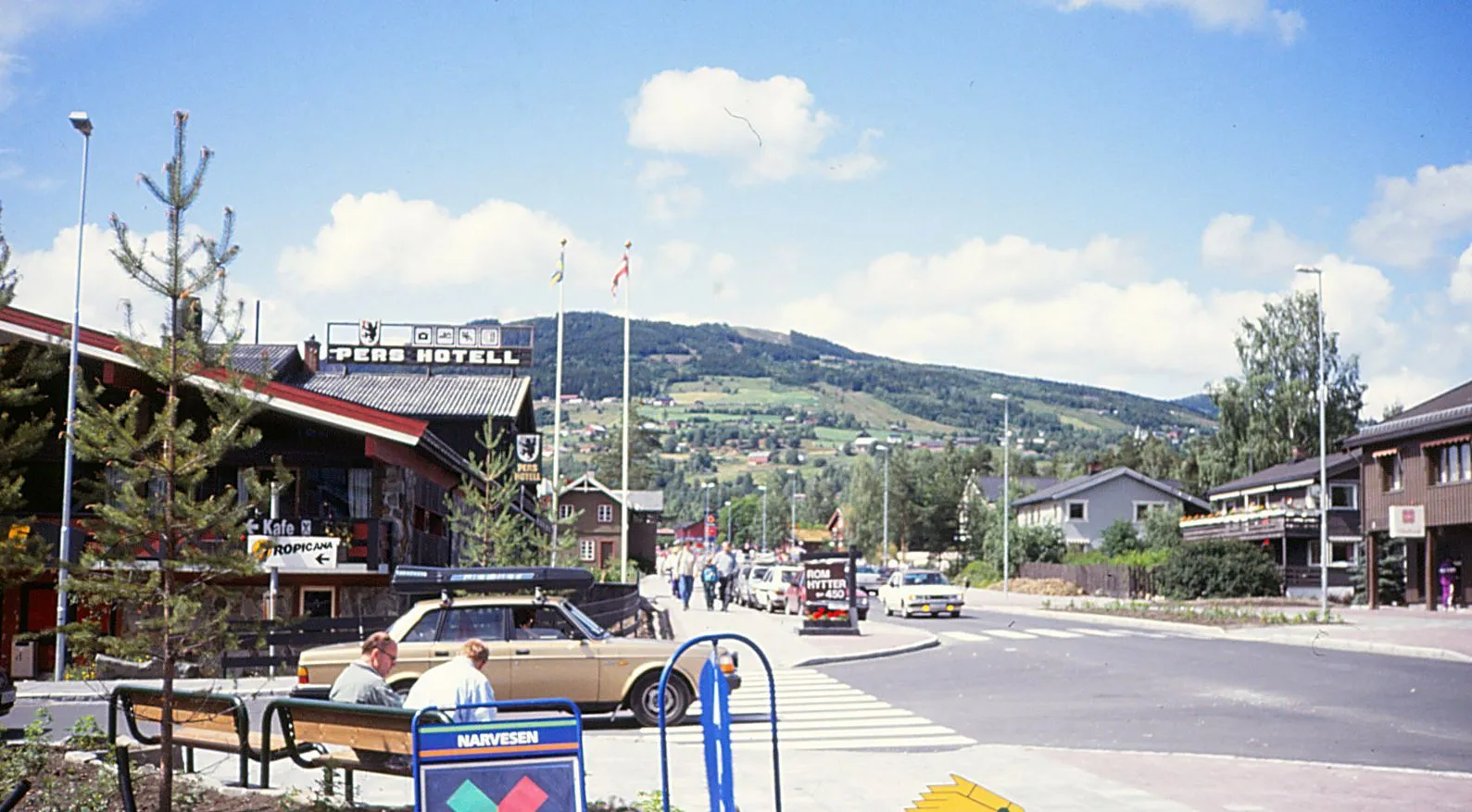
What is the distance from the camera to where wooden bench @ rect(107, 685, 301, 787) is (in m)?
9.20

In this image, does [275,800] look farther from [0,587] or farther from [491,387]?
[491,387]

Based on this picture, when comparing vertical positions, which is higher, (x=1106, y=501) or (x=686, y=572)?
(x=1106, y=501)

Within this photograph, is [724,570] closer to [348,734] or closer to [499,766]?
[348,734]

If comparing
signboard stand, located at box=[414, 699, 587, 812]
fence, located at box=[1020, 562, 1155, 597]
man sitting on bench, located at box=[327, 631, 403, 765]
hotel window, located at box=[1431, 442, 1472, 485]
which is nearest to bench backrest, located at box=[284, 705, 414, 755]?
man sitting on bench, located at box=[327, 631, 403, 765]

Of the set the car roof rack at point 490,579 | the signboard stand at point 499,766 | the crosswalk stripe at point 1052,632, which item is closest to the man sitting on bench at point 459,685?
the signboard stand at point 499,766

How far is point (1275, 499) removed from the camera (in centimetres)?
7125

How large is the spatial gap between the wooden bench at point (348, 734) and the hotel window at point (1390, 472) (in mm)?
45789

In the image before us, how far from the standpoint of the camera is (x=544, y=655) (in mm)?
15375

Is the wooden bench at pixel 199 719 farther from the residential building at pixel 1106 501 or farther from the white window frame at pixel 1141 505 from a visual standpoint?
the white window frame at pixel 1141 505

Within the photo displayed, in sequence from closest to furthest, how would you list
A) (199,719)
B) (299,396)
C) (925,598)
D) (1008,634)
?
(199,719) < (299,396) < (1008,634) < (925,598)

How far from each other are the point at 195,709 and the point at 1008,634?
2681cm

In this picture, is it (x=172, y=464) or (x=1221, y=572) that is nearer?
(x=172, y=464)

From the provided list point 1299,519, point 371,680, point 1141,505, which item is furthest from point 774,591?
point 1141,505

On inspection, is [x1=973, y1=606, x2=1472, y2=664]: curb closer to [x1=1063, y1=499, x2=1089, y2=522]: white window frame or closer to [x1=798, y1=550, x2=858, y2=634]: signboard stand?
[x1=798, y1=550, x2=858, y2=634]: signboard stand
